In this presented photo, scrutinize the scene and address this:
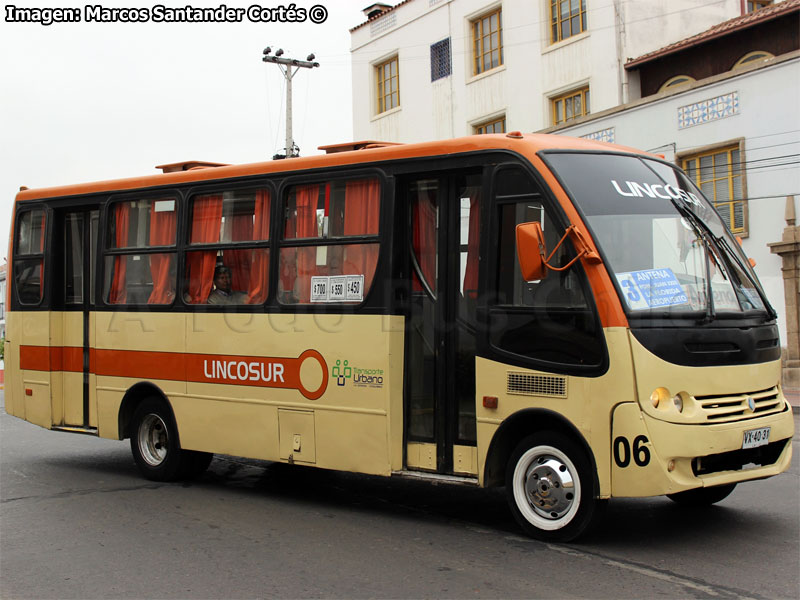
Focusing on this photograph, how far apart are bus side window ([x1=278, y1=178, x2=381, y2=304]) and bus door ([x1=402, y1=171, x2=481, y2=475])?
38 cm

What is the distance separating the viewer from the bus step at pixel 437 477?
23.8 ft

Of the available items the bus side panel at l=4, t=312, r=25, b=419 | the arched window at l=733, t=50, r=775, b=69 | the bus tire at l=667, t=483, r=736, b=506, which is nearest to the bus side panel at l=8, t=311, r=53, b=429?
the bus side panel at l=4, t=312, r=25, b=419

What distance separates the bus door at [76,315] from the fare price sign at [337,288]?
3.39m

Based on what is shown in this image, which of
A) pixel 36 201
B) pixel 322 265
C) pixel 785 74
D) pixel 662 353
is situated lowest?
pixel 662 353

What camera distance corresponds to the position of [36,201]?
11.3m

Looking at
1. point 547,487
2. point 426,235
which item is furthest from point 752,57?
point 547,487

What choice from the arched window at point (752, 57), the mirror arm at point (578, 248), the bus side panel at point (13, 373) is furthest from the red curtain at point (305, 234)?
the arched window at point (752, 57)

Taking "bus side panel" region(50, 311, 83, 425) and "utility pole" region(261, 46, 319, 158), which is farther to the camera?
"utility pole" region(261, 46, 319, 158)

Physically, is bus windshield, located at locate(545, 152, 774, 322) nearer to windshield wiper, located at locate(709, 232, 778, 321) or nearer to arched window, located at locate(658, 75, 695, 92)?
windshield wiper, located at locate(709, 232, 778, 321)

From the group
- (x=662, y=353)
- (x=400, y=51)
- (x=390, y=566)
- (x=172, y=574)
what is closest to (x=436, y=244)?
(x=662, y=353)

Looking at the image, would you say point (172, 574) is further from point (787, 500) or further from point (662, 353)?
point (787, 500)

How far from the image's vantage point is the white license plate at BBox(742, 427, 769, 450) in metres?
6.57

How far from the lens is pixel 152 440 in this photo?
397 inches

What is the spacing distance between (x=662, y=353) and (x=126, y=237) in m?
6.20
